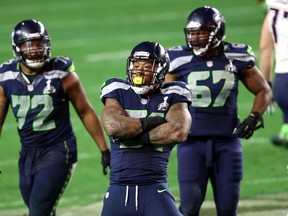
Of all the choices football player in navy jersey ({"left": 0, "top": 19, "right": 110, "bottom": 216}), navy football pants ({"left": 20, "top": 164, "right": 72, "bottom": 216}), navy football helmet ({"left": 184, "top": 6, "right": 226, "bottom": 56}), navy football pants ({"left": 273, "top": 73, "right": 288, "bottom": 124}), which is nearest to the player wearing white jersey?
navy football pants ({"left": 273, "top": 73, "right": 288, "bottom": 124})

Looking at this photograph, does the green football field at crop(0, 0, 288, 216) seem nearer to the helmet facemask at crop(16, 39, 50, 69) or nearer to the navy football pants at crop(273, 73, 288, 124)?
the navy football pants at crop(273, 73, 288, 124)

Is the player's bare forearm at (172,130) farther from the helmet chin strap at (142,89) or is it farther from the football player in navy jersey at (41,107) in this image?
the football player in navy jersey at (41,107)

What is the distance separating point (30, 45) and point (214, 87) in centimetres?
142

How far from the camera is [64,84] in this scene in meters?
6.87

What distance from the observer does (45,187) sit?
6637 mm

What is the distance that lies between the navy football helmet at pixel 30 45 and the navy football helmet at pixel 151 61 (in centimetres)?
106

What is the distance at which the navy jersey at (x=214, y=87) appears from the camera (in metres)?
6.99

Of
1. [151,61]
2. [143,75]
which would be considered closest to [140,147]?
[143,75]

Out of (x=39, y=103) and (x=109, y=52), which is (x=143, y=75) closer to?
(x=39, y=103)

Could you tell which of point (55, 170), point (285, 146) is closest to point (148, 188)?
point (55, 170)

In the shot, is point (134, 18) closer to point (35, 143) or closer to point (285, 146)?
point (285, 146)

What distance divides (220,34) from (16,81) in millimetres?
1585

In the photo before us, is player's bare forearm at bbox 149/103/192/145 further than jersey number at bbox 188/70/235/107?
No

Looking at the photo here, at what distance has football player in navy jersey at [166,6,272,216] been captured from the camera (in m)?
6.91
